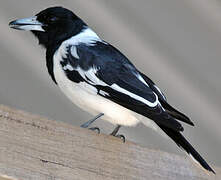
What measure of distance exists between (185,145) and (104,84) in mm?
270

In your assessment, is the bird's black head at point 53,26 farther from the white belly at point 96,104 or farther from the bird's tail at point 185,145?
the bird's tail at point 185,145

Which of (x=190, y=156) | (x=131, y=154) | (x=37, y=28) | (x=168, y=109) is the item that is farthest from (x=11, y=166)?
(x=37, y=28)

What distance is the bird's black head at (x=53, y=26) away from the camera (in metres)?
1.62

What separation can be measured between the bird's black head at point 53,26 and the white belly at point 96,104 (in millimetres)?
204

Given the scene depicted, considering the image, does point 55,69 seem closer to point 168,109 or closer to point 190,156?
point 168,109

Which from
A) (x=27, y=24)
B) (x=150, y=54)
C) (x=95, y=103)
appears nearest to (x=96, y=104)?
(x=95, y=103)

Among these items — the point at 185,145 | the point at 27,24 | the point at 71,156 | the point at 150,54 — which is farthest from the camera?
the point at 150,54

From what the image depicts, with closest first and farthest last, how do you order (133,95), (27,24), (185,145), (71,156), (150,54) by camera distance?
(71,156), (185,145), (133,95), (27,24), (150,54)

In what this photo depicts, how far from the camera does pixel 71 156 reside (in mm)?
1107

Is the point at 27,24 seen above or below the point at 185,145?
below

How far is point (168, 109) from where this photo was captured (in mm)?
1442

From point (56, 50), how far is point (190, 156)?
52cm

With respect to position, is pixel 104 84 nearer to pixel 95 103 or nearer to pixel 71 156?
pixel 95 103

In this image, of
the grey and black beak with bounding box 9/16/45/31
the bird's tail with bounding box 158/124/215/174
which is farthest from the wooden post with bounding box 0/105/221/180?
the grey and black beak with bounding box 9/16/45/31
